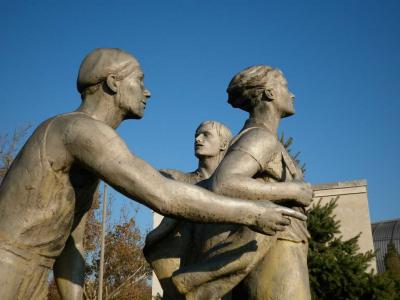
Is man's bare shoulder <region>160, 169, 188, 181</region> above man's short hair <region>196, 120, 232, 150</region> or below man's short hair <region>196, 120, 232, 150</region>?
below

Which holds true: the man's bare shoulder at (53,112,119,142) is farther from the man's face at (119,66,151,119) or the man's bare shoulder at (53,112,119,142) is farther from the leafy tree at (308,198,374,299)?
the leafy tree at (308,198,374,299)

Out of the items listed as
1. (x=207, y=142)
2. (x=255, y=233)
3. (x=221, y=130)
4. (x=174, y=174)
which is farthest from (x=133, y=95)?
(x=221, y=130)

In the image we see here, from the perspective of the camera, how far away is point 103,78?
263 centimetres

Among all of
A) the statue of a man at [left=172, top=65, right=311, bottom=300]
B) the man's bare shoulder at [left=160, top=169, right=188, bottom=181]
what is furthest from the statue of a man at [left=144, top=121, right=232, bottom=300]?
the man's bare shoulder at [left=160, top=169, right=188, bottom=181]

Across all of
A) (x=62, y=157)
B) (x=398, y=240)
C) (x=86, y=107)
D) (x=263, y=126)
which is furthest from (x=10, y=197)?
(x=398, y=240)

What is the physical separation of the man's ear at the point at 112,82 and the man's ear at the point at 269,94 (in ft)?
4.46

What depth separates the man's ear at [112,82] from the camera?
103 inches

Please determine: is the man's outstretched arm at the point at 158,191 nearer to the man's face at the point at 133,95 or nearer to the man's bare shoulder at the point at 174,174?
the man's face at the point at 133,95

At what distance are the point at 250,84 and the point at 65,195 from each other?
6.07 ft

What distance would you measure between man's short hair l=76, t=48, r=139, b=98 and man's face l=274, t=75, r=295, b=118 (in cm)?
130

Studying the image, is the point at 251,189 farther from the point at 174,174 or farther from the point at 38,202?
the point at 174,174

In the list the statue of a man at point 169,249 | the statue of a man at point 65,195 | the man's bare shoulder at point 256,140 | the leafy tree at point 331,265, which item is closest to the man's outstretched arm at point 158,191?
the statue of a man at point 65,195

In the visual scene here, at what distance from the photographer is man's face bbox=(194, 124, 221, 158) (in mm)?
4320

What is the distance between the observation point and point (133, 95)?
2674 millimetres
